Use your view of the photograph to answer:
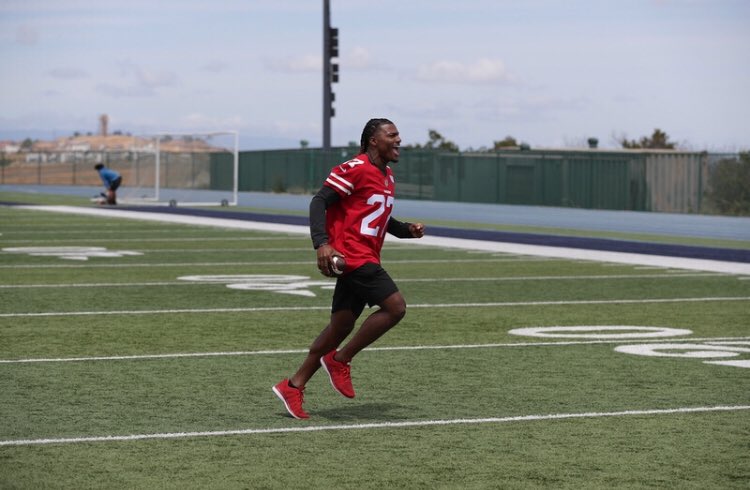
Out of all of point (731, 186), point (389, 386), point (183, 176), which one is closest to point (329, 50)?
point (731, 186)

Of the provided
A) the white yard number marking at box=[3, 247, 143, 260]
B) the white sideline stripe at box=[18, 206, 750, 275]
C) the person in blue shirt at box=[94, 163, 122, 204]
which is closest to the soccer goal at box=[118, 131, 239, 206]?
the person in blue shirt at box=[94, 163, 122, 204]

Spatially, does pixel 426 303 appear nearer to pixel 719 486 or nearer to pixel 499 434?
pixel 499 434

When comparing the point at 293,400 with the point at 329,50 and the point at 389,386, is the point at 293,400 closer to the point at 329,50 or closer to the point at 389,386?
Result: the point at 389,386

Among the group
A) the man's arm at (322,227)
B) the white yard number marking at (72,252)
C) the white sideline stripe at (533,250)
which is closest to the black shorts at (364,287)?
the man's arm at (322,227)

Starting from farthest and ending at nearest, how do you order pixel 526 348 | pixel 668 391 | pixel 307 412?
pixel 526 348, pixel 668 391, pixel 307 412

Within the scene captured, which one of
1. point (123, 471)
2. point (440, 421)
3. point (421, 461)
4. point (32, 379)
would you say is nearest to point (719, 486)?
point (421, 461)

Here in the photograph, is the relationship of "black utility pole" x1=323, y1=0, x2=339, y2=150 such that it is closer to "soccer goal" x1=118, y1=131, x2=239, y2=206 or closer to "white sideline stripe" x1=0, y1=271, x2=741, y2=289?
"soccer goal" x1=118, y1=131, x2=239, y2=206

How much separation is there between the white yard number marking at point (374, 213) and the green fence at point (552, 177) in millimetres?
31609

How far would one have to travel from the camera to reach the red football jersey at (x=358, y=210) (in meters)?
8.40

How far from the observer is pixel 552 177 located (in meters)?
43.2

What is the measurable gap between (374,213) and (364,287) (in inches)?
16.4

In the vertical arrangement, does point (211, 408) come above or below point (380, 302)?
below

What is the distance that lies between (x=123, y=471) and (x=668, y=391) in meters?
3.85

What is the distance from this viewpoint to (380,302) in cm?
844
